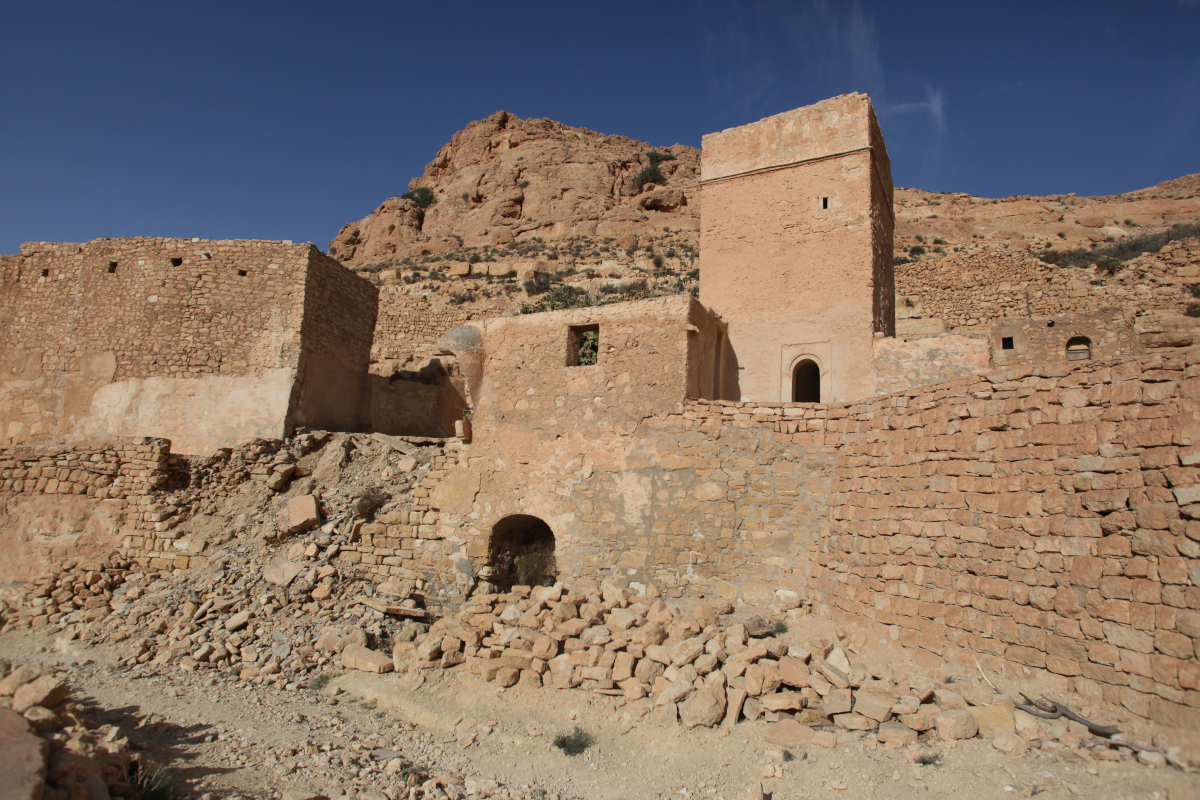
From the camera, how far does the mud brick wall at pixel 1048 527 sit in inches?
163

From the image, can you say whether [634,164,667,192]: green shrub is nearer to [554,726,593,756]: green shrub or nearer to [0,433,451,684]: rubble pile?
[0,433,451,684]: rubble pile

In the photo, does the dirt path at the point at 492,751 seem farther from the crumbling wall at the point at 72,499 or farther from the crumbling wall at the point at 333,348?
the crumbling wall at the point at 333,348

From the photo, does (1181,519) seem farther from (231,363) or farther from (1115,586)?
(231,363)

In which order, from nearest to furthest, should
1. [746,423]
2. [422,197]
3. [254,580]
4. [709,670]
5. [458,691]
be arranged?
[709,670]
[458,691]
[746,423]
[254,580]
[422,197]

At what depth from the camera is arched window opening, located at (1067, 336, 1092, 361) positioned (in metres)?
9.74

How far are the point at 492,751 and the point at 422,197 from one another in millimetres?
47394

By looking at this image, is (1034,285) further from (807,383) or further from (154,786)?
(154,786)

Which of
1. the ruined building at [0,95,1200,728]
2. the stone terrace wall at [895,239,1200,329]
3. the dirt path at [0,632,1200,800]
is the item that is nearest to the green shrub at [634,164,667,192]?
the stone terrace wall at [895,239,1200,329]

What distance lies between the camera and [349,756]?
503 centimetres

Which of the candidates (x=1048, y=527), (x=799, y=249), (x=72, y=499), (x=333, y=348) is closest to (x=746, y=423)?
(x=1048, y=527)

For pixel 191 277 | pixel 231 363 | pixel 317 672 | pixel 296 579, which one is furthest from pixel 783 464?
pixel 191 277

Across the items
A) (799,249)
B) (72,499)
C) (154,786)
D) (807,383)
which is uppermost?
(799,249)

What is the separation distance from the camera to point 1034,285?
2073 cm

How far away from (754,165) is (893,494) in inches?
241
